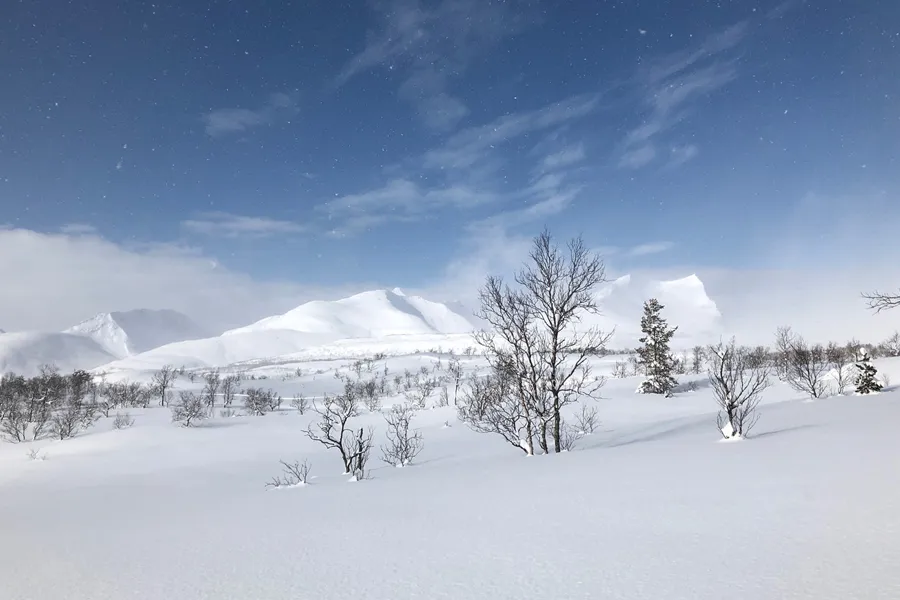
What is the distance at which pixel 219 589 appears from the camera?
4.98m

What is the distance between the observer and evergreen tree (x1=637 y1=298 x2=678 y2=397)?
164 feet

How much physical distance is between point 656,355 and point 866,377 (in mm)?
20900

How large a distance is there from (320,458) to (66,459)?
22.3 m

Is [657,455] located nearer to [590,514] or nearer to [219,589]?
[590,514]

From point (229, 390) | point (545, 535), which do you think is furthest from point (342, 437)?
point (229, 390)

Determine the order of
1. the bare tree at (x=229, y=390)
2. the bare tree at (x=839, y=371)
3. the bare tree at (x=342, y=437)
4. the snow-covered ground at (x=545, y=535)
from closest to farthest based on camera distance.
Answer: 1. the snow-covered ground at (x=545, y=535)
2. the bare tree at (x=342, y=437)
3. the bare tree at (x=839, y=371)
4. the bare tree at (x=229, y=390)

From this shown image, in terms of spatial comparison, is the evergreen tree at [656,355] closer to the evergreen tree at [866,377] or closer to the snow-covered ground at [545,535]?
the evergreen tree at [866,377]

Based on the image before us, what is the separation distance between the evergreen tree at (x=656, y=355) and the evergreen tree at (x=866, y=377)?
18597 mm

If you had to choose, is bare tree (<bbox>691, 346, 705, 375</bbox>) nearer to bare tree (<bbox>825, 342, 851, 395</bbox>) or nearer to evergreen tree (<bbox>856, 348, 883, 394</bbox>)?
bare tree (<bbox>825, 342, 851, 395</bbox>)

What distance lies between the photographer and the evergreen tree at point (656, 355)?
50131 millimetres

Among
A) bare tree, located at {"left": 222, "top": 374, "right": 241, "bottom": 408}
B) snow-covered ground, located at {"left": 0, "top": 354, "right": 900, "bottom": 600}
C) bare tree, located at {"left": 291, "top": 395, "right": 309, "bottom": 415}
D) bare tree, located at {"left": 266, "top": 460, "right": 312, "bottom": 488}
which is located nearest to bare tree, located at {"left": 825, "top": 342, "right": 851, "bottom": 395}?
snow-covered ground, located at {"left": 0, "top": 354, "right": 900, "bottom": 600}

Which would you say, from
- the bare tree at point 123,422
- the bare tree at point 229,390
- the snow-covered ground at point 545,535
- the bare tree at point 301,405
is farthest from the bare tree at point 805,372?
the bare tree at point 229,390

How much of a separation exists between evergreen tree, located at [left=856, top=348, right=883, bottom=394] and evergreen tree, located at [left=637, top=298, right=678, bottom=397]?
18.6m

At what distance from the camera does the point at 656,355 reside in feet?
167
